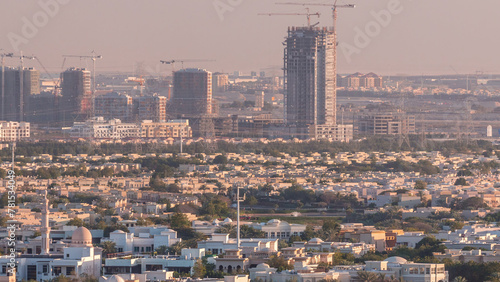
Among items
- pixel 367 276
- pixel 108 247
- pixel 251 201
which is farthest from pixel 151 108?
pixel 367 276

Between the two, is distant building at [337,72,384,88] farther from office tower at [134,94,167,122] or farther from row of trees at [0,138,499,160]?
row of trees at [0,138,499,160]

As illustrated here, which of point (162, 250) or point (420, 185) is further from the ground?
point (420, 185)

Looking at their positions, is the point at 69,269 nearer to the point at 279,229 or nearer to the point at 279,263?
the point at 279,263

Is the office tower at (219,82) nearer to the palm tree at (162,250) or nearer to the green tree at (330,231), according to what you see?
the green tree at (330,231)

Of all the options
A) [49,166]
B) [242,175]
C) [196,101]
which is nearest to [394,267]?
[242,175]

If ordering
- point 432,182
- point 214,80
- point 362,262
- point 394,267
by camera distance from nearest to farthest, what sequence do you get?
1. point 394,267
2. point 362,262
3. point 432,182
4. point 214,80

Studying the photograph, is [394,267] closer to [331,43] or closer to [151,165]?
[151,165]

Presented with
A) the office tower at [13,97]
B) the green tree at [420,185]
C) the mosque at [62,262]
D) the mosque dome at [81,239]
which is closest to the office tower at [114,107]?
the office tower at [13,97]
